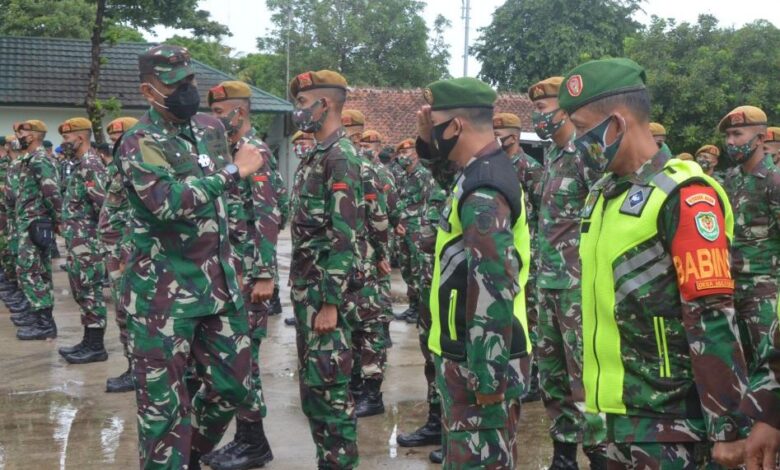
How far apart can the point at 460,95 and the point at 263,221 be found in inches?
91.2

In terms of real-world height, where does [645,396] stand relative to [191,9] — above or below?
below

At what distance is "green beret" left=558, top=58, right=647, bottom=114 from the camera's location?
295cm

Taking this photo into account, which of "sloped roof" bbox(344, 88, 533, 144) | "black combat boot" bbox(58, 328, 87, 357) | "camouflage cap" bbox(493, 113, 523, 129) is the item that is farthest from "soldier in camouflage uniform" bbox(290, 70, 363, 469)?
"sloped roof" bbox(344, 88, 533, 144)

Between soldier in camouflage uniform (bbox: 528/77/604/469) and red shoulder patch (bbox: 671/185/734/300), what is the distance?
227cm

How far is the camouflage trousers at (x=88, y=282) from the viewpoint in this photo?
8.61 metres

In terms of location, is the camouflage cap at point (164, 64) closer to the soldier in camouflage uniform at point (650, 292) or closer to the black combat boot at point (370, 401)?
the soldier in camouflage uniform at point (650, 292)

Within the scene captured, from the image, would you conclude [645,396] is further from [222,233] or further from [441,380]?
[222,233]

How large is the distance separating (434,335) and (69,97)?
23.0 m

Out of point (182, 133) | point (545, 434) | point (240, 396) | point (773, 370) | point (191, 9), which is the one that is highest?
point (191, 9)

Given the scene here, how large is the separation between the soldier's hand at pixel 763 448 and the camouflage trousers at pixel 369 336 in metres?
4.46

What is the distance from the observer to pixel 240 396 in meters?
4.59

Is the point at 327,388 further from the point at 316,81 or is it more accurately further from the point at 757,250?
the point at 757,250

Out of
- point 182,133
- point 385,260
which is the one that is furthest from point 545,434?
point 182,133

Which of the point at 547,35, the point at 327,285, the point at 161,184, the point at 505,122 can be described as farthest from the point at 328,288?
the point at 547,35
